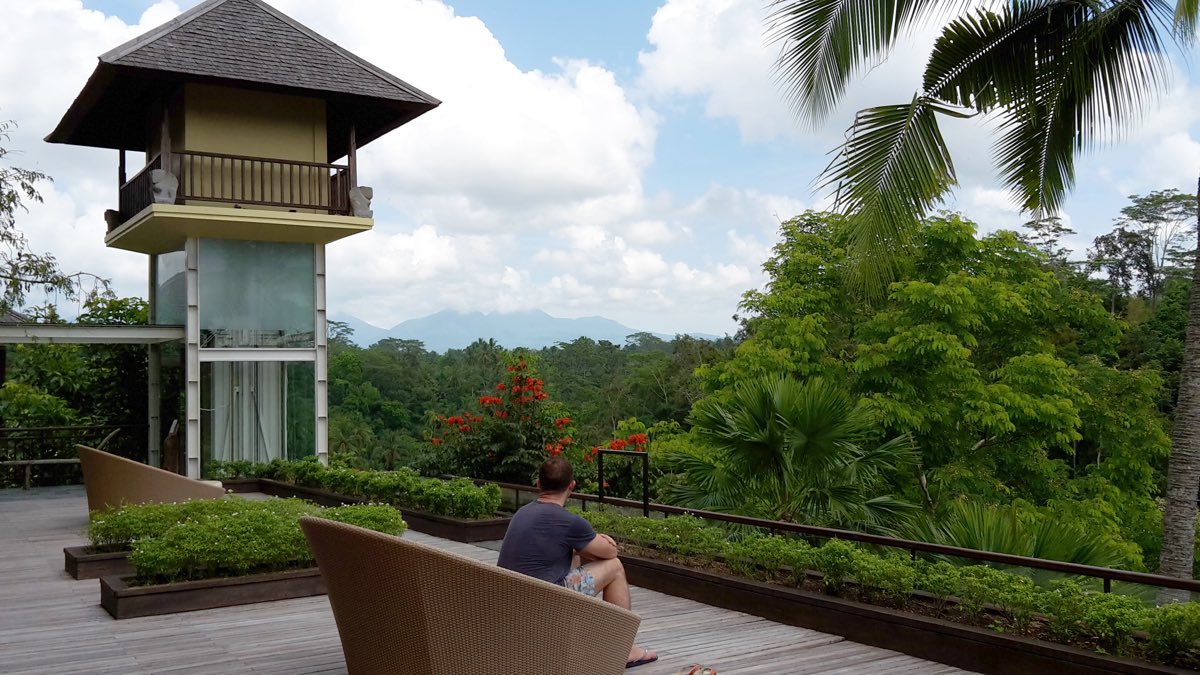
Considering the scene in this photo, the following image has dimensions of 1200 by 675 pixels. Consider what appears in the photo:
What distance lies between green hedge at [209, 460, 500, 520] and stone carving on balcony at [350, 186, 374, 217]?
4200 mm

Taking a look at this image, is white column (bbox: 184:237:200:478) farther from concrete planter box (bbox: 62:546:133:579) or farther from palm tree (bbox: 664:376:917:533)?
palm tree (bbox: 664:376:917:533)

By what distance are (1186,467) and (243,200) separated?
44.6 ft

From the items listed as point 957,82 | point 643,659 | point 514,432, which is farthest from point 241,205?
point 643,659

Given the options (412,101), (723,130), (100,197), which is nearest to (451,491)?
(412,101)

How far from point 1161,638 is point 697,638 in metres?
2.77

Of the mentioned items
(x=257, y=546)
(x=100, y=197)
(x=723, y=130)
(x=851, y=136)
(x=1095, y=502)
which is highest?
(x=723, y=130)

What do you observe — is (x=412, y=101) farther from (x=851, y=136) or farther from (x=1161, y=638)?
(x=1161, y=638)

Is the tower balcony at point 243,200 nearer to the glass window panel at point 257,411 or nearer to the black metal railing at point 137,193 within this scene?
the black metal railing at point 137,193

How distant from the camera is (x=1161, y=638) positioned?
213 inches

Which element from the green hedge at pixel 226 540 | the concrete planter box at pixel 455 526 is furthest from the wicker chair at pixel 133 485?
the concrete planter box at pixel 455 526

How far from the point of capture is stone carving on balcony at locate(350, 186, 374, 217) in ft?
55.5

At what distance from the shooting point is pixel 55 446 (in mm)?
18734

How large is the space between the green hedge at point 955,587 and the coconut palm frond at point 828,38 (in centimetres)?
377

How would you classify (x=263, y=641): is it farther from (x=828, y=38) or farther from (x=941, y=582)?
(x=828, y=38)
